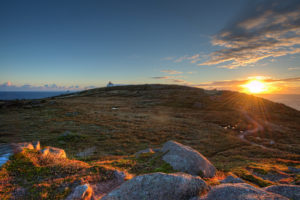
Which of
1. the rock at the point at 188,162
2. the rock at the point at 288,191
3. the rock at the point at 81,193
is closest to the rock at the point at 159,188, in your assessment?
the rock at the point at 81,193

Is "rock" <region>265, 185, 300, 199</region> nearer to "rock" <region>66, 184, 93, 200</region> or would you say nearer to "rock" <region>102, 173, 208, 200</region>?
"rock" <region>102, 173, 208, 200</region>

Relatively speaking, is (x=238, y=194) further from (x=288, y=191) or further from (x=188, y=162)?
(x=188, y=162)

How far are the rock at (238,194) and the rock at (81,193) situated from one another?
5245mm

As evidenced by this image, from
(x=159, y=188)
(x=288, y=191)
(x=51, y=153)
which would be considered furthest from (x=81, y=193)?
(x=288, y=191)

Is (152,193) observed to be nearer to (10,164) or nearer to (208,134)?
(10,164)

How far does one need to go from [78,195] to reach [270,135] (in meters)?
53.1

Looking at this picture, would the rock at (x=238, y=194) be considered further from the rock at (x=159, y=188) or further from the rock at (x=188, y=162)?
the rock at (x=188, y=162)

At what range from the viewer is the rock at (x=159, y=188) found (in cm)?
683

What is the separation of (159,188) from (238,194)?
3334mm

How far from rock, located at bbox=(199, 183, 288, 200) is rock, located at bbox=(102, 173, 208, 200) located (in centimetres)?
56

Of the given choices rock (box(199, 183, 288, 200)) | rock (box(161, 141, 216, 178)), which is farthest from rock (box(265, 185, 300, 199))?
rock (box(161, 141, 216, 178))

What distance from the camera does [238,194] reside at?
21.8ft

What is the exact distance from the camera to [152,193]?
6906 millimetres

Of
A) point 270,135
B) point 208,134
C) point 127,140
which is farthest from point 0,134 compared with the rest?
point 270,135
